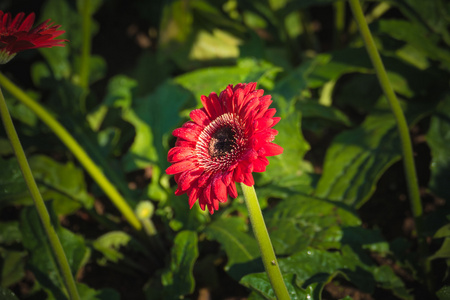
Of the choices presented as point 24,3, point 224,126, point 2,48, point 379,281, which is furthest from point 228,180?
point 24,3

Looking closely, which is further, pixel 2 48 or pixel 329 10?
pixel 329 10

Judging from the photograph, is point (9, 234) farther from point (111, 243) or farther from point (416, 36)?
point (416, 36)

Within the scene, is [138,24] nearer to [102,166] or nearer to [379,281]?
[102,166]

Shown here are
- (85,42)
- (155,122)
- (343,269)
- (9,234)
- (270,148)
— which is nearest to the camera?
(270,148)

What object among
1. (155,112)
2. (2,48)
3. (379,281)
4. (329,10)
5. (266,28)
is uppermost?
(329,10)

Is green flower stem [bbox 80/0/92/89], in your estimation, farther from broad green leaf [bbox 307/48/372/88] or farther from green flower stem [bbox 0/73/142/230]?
broad green leaf [bbox 307/48/372/88]

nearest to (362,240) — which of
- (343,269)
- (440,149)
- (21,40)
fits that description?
(343,269)

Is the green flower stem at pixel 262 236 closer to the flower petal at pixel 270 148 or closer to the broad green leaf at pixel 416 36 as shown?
the flower petal at pixel 270 148
